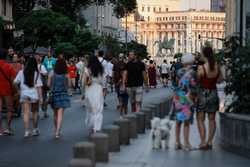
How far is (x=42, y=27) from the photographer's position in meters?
54.2

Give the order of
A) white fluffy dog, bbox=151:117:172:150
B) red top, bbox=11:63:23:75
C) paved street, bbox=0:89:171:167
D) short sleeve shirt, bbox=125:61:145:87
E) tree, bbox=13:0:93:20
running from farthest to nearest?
tree, bbox=13:0:93:20, short sleeve shirt, bbox=125:61:145:87, red top, bbox=11:63:23:75, white fluffy dog, bbox=151:117:172:150, paved street, bbox=0:89:171:167

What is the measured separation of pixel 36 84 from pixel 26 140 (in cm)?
135

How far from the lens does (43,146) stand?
15641 millimetres

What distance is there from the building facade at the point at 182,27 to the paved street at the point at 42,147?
525 feet

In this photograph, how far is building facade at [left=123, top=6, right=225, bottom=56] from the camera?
7323 inches

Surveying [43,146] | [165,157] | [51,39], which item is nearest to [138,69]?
[43,146]

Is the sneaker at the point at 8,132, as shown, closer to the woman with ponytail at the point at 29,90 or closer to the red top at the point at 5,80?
the woman with ponytail at the point at 29,90

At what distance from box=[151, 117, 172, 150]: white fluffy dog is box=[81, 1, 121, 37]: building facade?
83899 millimetres

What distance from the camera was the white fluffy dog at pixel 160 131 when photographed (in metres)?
14.5

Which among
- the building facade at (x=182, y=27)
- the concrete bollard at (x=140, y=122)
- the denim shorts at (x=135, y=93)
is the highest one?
the building facade at (x=182, y=27)

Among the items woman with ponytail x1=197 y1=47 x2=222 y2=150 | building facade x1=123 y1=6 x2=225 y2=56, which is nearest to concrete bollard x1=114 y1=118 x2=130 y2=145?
woman with ponytail x1=197 y1=47 x2=222 y2=150

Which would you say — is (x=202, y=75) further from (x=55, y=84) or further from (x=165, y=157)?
(x=55, y=84)

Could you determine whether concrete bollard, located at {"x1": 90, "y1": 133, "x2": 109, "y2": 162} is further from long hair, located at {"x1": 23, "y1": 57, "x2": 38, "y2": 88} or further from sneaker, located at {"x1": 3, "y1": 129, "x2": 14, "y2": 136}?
sneaker, located at {"x1": 3, "y1": 129, "x2": 14, "y2": 136}

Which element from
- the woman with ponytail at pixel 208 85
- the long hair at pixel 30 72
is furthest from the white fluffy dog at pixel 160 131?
the long hair at pixel 30 72
